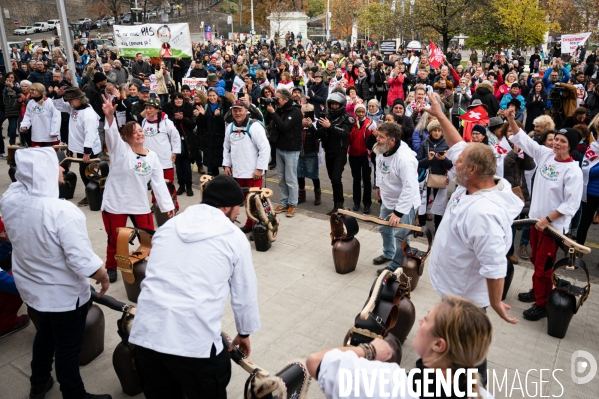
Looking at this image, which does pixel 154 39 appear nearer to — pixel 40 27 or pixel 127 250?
pixel 127 250

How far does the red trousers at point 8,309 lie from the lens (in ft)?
15.1

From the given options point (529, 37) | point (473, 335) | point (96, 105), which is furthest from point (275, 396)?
point (529, 37)

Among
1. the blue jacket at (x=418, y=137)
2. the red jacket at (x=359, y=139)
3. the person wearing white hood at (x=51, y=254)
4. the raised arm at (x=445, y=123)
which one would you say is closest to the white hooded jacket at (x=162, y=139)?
the red jacket at (x=359, y=139)

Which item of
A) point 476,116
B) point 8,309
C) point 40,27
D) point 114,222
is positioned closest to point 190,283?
point 8,309

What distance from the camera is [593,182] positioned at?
19.9ft

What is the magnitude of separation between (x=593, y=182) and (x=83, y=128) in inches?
315

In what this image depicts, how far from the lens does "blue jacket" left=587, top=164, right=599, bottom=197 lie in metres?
6.01

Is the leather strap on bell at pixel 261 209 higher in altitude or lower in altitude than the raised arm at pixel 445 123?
lower

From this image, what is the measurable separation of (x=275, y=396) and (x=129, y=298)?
3073 mm

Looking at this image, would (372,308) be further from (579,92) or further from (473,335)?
(579,92)

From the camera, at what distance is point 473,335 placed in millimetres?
1990

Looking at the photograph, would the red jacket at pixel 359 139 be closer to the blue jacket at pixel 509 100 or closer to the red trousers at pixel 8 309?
the blue jacket at pixel 509 100

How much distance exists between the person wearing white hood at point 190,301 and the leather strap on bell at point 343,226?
10.6 ft

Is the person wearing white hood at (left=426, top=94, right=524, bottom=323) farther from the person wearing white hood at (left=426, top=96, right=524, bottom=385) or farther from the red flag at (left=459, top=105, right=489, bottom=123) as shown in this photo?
the red flag at (left=459, top=105, right=489, bottom=123)
